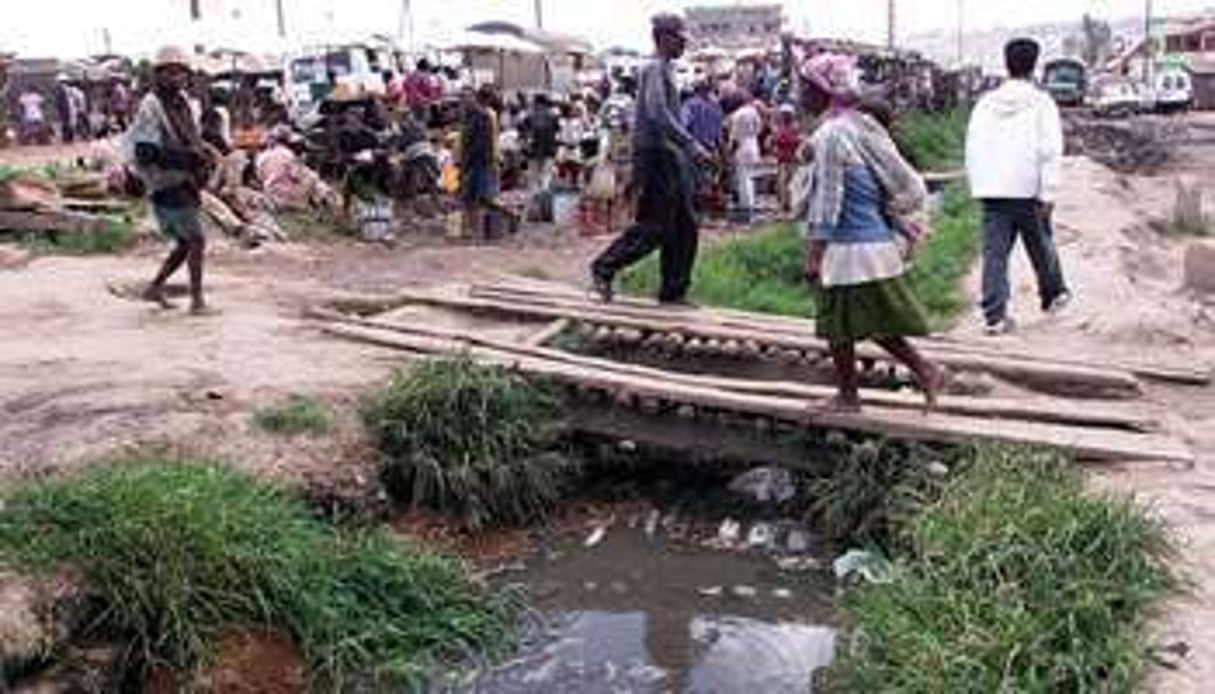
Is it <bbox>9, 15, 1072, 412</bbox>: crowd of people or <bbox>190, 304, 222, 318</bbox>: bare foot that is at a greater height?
<bbox>9, 15, 1072, 412</bbox>: crowd of people

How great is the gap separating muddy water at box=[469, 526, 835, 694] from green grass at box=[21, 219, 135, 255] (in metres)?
8.15

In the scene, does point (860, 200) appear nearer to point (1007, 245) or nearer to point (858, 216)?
point (858, 216)

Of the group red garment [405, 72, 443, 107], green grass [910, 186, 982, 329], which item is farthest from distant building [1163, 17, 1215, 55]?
green grass [910, 186, 982, 329]

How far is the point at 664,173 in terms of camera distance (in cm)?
888

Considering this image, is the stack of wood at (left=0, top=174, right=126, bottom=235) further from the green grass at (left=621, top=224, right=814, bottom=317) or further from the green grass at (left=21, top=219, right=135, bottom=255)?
the green grass at (left=621, top=224, right=814, bottom=317)

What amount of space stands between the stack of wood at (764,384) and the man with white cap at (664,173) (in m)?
0.31

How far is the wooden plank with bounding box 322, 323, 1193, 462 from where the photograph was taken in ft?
21.4

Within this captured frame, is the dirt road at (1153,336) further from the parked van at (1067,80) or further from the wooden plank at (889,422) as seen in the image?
the parked van at (1067,80)

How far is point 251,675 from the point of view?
555 cm

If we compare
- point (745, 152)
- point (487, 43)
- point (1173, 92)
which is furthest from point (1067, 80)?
point (745, 152)

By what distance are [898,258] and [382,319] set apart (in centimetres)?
412

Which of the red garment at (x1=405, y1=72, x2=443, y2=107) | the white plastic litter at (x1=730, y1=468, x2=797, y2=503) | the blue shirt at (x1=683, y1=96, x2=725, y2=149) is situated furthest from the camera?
the red garment at (x1=405, y1=72, x2=443, y2=107)

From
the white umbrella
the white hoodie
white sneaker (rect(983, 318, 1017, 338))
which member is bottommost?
white sneaker (rect(983, 318, 1017, 338))

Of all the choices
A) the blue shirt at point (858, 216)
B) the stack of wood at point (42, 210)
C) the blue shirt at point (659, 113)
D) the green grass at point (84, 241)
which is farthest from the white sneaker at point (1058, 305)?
the stack of wood at point (42, 210)
